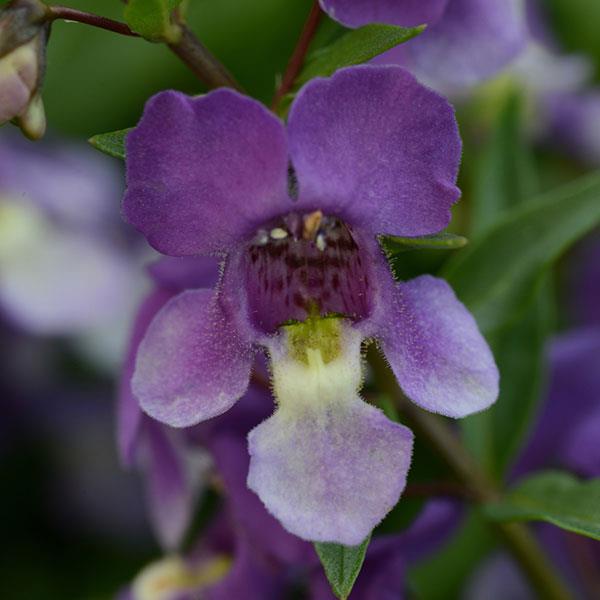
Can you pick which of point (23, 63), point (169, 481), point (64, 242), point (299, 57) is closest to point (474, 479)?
point (169, 481)

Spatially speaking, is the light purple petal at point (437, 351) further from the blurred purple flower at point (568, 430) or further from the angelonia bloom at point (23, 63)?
the blurred purple flower at point (568, 430)

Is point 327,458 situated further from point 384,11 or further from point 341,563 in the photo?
point 384,11

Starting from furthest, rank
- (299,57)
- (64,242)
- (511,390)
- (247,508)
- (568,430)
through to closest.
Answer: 1. (64,242)
2. (568,430)
3. (511,390)
4. (247,508)
5. (299,57)

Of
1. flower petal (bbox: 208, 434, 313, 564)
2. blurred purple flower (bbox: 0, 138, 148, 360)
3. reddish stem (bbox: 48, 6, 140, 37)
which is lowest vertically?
blurred purple flower (bbox: 0, 138, 148, 360)

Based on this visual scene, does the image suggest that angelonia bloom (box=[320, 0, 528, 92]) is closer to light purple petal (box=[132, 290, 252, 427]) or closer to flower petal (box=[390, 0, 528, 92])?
flower petal (box=[390, 0, 528, 92])

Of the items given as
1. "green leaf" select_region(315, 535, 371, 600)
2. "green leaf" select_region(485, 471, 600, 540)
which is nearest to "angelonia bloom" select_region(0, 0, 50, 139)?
"green leaf" select_region(315, 535, 371, 600)
